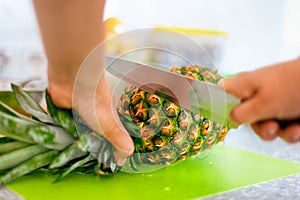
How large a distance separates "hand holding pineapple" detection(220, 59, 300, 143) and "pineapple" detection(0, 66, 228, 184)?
0.20 m

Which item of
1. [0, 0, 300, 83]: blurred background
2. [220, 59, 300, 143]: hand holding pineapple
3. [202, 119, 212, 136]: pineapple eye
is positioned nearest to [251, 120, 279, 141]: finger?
[220, 59, 300, 143]: hand holding pineapple

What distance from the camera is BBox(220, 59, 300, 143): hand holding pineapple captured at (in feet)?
1.26

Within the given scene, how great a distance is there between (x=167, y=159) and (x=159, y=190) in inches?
3.8

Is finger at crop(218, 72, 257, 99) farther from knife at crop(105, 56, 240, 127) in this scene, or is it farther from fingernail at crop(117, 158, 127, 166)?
fingernail at crop(117, 158, 127, 166)

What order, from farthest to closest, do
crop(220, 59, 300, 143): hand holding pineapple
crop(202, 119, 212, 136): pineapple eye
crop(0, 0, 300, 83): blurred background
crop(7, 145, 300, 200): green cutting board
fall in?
crop(0, 0, 300, 83): blurred background
crop(202, 119, 212, 136): pineapple eye
crop(7, 145, 300, 200): green cutting board
crop(220, 59, 300, 143): hand holding pineapple

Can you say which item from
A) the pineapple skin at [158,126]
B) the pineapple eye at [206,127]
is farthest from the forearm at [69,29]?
the pineapple eye at [206,127]

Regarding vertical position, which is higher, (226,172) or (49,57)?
(49,57)

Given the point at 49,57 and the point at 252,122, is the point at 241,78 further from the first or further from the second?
the point at 49,57

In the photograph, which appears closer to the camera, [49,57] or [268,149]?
[49,57]

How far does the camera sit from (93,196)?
22.1 inches

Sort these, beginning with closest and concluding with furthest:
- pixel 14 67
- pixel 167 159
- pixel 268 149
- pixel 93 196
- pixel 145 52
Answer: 1. pixel 93 196
2. pixel 167 159
3. pixel 145 52
4. pixel 268 149
5. pixel 14 67

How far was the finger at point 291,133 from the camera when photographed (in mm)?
411

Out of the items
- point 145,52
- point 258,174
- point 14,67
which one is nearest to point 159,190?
point 258,174

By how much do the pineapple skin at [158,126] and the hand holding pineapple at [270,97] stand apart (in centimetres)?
26
